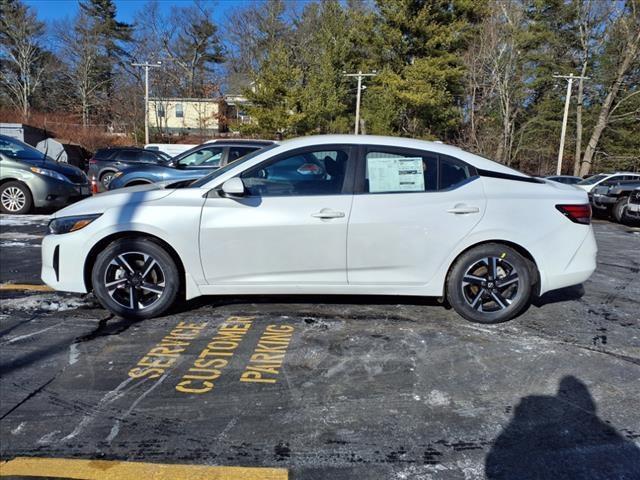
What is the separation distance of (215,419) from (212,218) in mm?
1761

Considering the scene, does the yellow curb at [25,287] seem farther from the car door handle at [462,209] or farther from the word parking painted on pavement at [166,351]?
the car door handle at [462,209]

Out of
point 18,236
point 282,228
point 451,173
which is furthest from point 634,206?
point 18,236

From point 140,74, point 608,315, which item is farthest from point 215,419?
point 140,74

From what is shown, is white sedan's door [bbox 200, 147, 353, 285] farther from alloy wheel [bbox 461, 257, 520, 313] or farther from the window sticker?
alloy wheel [bbox 461, 257, 520, 313]

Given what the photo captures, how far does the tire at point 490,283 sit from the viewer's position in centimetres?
403

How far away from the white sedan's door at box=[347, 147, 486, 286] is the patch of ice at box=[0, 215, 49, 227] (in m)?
7.45

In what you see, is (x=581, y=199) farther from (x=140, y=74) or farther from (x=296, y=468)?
(x=140, y=74)

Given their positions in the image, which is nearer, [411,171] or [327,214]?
[327,214]

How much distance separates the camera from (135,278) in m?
4.05

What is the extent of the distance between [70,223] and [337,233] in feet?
7.45

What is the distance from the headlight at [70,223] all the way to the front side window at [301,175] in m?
1.35

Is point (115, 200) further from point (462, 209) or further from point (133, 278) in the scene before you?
point (462, 209)

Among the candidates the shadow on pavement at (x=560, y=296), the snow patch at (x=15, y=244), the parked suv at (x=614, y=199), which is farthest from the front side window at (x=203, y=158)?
the parked suv at (x=614, y=199)

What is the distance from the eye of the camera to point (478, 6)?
34781 mm
